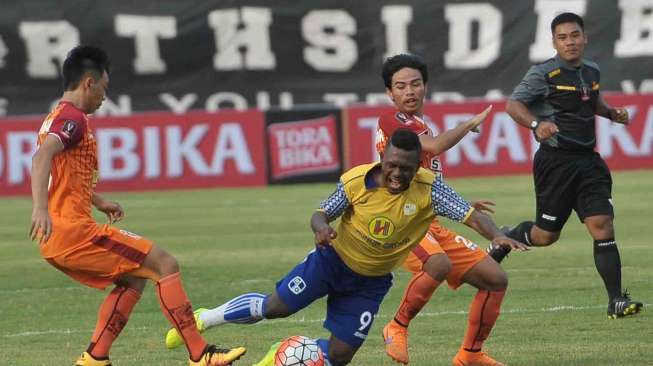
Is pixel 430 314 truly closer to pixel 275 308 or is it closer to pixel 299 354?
pixel 275 308

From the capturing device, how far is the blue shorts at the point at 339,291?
824cm

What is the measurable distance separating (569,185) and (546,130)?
1.11 metres

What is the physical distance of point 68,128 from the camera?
8117 mm

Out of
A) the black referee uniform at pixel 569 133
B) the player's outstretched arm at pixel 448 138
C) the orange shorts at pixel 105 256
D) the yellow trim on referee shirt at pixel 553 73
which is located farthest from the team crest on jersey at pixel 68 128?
the yellow trim on referee shirt at pixel 553 73

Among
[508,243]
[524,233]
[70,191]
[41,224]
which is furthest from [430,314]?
[41,224]

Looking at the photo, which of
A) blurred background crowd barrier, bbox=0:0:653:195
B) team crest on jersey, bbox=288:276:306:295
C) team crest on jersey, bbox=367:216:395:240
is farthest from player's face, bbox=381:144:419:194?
blurred background crowd barrier, bbox=0:0:653:195

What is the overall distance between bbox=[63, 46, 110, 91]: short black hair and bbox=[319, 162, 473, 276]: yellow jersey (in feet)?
5.38

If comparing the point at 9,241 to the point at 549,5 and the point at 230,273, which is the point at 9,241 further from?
the point at 549,5

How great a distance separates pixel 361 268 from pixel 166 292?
1.20m

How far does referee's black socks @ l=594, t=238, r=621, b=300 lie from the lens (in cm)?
1077

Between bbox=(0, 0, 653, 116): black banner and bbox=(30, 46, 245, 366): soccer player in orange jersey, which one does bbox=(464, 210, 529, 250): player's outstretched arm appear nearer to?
bbox=(30, 46, 245, 366): soccer player in orange jersey

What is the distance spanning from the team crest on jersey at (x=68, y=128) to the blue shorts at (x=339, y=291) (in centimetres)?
156

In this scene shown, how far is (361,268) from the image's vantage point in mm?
8211

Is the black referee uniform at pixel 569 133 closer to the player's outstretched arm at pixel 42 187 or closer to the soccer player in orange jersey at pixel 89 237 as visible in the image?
the soccer player in orange jersey at pixel 89 237
